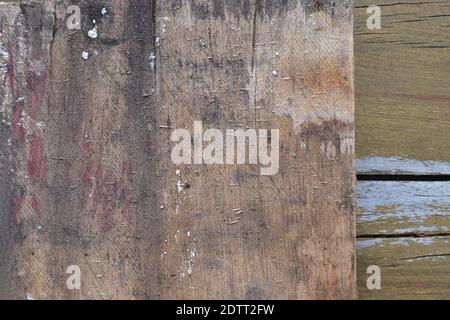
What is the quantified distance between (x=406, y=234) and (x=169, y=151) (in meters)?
0.57

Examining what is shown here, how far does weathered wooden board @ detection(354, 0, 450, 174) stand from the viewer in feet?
4.40

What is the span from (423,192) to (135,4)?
2.52ft

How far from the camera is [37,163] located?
126cm

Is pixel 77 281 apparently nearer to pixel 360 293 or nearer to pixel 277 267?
pixel 277 267

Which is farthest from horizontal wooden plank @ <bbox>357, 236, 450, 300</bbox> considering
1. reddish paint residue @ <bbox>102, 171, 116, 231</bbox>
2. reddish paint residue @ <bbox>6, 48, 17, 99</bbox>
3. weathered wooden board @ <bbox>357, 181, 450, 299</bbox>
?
reddish paint residue @ <bbox>6, 48, 17, 99</bbox>

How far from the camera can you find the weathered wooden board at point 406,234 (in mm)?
1343

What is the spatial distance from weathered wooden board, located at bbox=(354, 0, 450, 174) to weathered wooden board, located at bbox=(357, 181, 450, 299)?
0.18 ft

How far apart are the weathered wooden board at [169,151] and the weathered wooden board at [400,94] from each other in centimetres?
11

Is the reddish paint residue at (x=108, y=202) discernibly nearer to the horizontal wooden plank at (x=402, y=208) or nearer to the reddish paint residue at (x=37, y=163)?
the reddish paint residue at (x=37, y=163)

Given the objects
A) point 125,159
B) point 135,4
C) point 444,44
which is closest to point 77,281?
point 125,159

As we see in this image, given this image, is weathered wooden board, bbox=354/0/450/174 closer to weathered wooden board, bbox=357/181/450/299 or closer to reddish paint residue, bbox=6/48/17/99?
weathered wooden board, bbox=357/181/450/299

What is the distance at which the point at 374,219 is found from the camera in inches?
53.1

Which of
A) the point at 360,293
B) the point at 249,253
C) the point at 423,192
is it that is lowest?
the point at 360,293

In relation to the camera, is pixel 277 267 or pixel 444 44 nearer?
pixel 277 267
